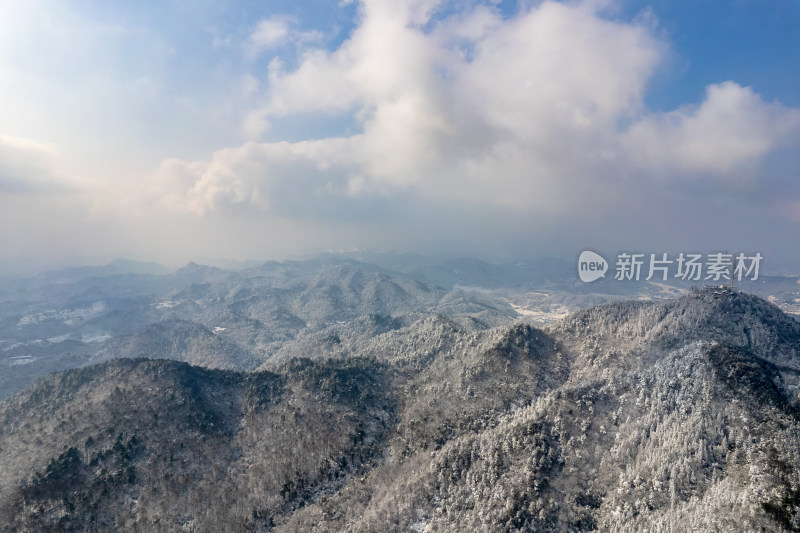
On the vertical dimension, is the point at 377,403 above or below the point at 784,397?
below

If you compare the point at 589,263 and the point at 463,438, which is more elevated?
the point at 589,263

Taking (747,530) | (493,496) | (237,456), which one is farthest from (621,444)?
(237,456)

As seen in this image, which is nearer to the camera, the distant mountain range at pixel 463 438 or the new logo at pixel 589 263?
the distant mountain range at pixel 463 438

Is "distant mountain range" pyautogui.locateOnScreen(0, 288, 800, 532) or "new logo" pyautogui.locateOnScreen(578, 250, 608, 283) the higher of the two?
"new logo" pyautogui.locateOnScreen(578, 250, 608, 283)

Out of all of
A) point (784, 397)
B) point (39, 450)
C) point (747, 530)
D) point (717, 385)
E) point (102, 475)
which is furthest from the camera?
point (39, 450)

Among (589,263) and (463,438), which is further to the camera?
(589,263)

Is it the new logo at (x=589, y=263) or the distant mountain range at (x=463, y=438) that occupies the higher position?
the new logo at (x=589, y=263)

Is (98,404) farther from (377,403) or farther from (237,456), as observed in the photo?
(377,403)

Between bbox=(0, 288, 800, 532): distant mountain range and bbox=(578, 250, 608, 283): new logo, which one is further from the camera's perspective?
bbox=(578, 250, 608, 283): new logo
